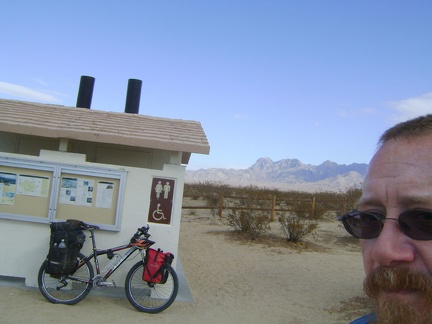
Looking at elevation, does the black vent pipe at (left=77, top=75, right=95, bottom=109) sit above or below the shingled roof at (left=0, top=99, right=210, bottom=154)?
above

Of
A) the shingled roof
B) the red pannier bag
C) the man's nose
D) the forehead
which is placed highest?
the shingled roof

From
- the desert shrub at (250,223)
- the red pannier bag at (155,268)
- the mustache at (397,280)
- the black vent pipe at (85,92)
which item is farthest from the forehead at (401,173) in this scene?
the desert shrub at (250,223)

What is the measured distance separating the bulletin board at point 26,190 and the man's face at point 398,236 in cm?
642

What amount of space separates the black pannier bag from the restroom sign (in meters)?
1.32

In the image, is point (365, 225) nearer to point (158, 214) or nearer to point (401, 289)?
point (401, 289)

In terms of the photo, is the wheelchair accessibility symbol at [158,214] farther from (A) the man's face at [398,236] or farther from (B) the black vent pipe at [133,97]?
(A) the man's face at [398,236]

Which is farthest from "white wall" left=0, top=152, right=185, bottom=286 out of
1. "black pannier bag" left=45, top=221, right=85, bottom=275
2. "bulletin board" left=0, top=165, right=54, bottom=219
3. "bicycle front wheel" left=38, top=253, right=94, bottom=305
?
"black pannier bag" left=45, top=221, right=85, bottom=275

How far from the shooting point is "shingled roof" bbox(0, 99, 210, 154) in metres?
6.93

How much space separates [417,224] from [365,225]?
0.73ft

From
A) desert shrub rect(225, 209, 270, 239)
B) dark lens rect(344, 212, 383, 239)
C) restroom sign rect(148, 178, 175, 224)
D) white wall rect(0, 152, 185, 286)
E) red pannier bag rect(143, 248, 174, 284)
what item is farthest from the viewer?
desert shrub rect(225, 209, 270, 239)

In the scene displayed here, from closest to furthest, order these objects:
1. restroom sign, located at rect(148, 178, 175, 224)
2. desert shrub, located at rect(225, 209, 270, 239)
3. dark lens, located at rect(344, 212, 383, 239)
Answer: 1. dark lens, located at rect(344, 212, 383, 239)
2. restroom sign, located at rect(148, 178, 175, 224)
3. desert shrub, located at rect(225, 209, 270, 239)

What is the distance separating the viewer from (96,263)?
21.0 ft

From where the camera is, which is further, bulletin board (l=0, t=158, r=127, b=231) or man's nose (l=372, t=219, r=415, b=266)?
bulletin board (l=0, t=158, r=127, b=231)

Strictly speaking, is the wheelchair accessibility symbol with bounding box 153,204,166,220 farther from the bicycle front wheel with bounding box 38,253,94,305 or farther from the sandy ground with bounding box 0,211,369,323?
the sandy ground with bounding box 0,211,369,323
